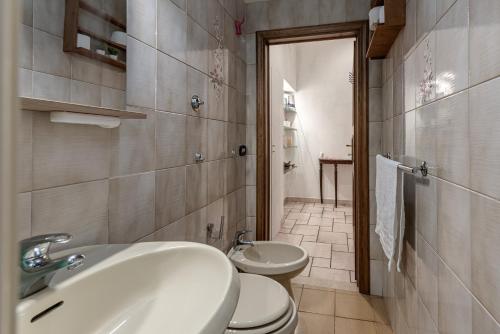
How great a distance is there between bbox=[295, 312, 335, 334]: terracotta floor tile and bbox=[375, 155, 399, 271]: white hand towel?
701mm

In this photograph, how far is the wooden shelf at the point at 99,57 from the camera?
2.71 feet

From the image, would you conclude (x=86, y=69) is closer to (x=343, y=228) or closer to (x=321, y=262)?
(x=321, y=262)

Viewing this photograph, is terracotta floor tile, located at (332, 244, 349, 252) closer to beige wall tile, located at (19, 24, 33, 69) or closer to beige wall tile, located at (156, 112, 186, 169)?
beige wall tile, located at (156, 112, 186, 169)

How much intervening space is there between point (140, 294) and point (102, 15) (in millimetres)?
842

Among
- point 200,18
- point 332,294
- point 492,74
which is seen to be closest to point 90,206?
point 492,74

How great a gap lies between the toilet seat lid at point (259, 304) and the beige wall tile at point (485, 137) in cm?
85

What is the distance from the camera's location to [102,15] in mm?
917

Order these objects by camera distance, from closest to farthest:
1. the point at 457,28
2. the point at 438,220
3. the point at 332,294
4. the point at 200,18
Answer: the point at 457,28
the point at 438,220
the point at 200,18
the point at 332,294

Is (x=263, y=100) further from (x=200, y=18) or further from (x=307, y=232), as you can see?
(x=307, y=232)

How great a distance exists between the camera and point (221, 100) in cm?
190

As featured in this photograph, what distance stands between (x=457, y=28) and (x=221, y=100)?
132 centimetres

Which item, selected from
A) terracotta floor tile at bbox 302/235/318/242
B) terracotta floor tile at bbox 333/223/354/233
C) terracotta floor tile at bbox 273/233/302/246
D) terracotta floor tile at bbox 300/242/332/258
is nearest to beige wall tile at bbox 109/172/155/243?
terracotta floor tile at bbox 300/242/332/258

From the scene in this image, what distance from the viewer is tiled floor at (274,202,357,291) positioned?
2.44m

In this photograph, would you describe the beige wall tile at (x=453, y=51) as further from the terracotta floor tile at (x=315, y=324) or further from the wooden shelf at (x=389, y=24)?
the terracotta floor tile at (x=315, y=324)
